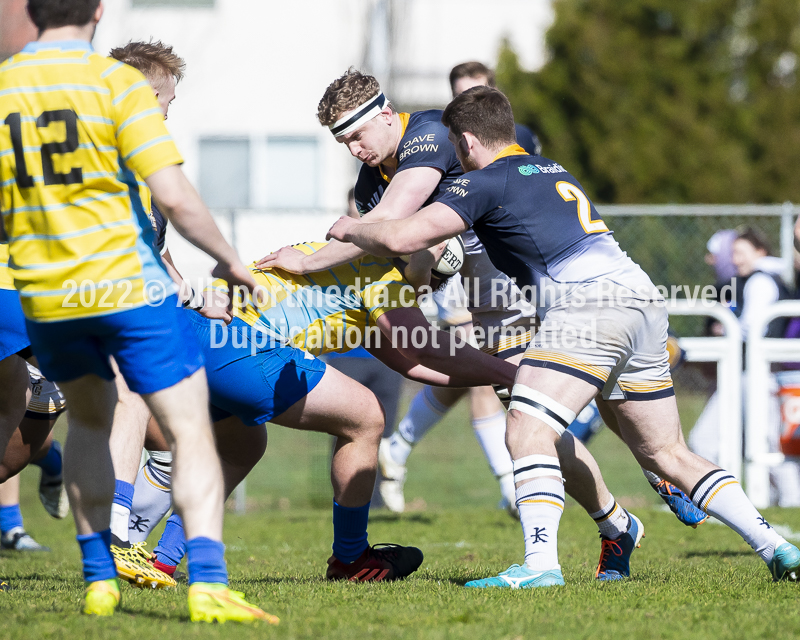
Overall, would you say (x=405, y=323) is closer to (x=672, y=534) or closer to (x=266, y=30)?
(x=672, y=534)

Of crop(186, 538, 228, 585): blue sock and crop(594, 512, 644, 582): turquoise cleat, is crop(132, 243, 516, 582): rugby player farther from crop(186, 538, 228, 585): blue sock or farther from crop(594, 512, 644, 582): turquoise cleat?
crop(186, 538, 228, 585): blue sock

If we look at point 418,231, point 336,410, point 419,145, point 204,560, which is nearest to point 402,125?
point 419,145

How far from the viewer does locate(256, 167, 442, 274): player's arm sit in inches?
172

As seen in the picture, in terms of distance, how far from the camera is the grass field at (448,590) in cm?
309

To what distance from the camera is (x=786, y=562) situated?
13.1 ft

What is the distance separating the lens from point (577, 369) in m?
3.88

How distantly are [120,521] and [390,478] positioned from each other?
3822 millimetres

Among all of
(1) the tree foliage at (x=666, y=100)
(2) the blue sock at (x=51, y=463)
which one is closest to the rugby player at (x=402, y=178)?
(2) the blue sock at (x=51, y=463)

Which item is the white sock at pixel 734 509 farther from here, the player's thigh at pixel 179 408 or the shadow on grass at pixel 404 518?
the shadow on grass at pixel 404 518

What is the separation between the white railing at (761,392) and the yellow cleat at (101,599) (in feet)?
19.3

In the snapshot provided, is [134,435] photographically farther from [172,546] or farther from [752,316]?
[752,316]

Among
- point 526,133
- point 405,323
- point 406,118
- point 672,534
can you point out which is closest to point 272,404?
point 405,323

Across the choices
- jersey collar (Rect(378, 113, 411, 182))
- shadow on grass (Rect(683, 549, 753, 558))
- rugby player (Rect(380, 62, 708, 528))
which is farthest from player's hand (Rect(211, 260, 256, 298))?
shadow on grass (Rect(683, 549, 753, 558))

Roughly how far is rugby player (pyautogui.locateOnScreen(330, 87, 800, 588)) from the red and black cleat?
22.1 inches
